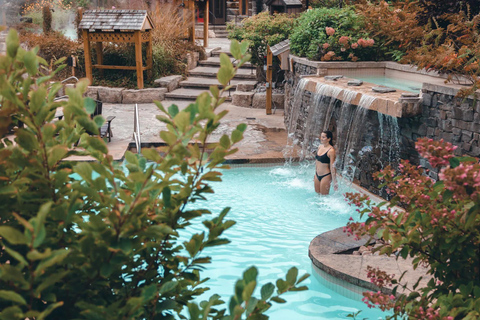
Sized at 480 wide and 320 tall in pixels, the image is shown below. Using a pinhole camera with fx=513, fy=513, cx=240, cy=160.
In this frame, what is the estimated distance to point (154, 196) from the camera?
1.37 meters

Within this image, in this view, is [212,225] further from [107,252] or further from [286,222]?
[286,222]

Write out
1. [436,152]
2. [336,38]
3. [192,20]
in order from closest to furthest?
[436,152]
[336,38]
[192,20]

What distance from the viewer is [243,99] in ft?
48.8

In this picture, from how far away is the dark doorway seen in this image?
91.6 feet

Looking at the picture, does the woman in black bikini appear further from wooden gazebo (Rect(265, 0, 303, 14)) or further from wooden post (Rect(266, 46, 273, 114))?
wooden gazebo (Rect(265, 0, 303, 14))

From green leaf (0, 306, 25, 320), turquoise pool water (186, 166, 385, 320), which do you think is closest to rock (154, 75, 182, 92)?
turquoise pool water (186, 166, 385, 320)

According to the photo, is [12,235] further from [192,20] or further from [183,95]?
[192,20]

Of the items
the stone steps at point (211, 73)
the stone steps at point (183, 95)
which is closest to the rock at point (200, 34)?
the stone steps at point (211, 73)

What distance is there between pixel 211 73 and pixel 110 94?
151 inches

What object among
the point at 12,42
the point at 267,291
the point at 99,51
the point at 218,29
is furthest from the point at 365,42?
the point at 218,29

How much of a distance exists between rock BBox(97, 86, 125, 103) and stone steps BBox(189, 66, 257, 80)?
3273mm

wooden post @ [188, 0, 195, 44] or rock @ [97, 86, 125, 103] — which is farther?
wooden post @ [188, 0, 195, 44]

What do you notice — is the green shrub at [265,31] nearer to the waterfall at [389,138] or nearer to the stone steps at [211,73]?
the stone steps at [211,73]

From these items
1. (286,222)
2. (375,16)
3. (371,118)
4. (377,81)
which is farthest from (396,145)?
(375,16)
